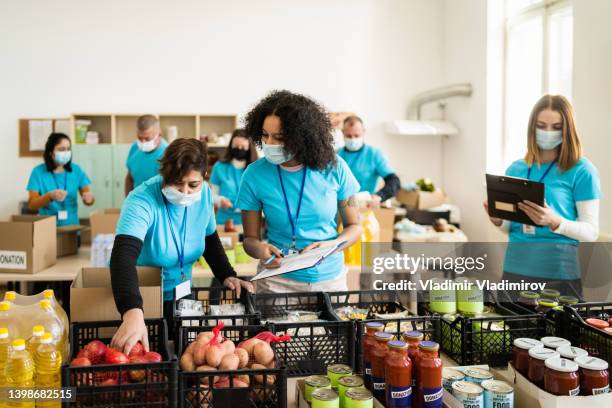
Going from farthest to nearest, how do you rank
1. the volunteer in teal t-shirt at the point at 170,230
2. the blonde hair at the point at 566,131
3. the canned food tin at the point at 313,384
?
1. the blonde hair at the point at 566,131
2. the volunteer in teal t-shirt at the point at 170,230
3. the canned food tin at the point at 313,384

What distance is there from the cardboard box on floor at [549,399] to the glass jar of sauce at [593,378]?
0.04m

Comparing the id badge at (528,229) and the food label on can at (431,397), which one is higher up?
the id badge at (528,229)

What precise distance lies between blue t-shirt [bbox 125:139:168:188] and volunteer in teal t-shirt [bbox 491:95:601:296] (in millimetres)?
2958

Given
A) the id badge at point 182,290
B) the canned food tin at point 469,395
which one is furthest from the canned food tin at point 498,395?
the id badge at point 182,290

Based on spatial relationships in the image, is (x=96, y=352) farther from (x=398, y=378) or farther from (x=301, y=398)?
(x=398, y=378)

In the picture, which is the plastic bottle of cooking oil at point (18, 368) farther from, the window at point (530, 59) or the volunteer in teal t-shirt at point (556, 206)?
the window at point (530, 59)

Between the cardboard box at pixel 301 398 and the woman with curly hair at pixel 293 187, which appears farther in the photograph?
the woman with curly hair at pixel 293 187

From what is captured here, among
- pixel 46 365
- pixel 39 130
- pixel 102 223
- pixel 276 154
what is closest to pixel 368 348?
pixel 46 365

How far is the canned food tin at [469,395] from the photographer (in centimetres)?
146

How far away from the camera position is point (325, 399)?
1.43 metres

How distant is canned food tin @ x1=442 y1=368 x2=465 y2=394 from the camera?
5.08ft

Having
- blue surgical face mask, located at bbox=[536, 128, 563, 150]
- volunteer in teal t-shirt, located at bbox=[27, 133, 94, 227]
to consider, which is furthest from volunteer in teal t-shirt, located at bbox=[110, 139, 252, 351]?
volunteer in teal t-shirt, located at bbox=[27, 133, 94, 227]

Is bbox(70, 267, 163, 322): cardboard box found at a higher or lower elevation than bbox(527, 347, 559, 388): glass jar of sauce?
higher

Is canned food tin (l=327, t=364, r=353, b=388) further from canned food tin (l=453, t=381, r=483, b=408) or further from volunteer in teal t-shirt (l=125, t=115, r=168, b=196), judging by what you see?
Answer: volunteer in teal t-shirt (l=125, t=115, r=168, b=196)
